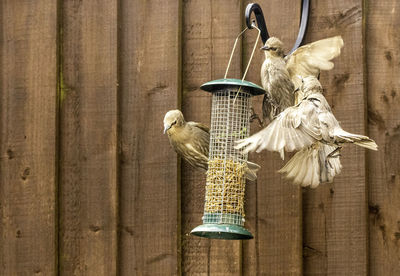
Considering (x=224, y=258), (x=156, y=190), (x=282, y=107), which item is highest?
(x=282, y=107)

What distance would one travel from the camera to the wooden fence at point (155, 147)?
4.27m

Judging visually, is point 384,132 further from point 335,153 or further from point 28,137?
point 28,137

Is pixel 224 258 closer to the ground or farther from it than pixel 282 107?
closer to the ground

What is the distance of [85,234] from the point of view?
437cm

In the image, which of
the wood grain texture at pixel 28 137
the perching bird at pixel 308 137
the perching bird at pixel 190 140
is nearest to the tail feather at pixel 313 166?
the perching bird at pixel 308 137

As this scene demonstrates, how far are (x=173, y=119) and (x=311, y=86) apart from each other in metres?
0.62

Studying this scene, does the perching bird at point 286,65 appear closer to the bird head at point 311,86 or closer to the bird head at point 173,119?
the bird head at point 311,86

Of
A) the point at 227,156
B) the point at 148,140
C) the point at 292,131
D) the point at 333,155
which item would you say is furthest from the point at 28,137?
the point at 333,155

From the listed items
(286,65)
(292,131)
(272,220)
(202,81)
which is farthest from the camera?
(202,81)

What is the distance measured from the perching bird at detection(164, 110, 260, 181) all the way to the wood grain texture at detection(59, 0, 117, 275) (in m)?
0.38

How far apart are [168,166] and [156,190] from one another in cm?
13

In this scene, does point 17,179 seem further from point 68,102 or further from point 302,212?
point 302,212

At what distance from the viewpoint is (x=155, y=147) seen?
439 centimetres

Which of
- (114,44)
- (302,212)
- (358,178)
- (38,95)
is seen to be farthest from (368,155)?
(38,95)
